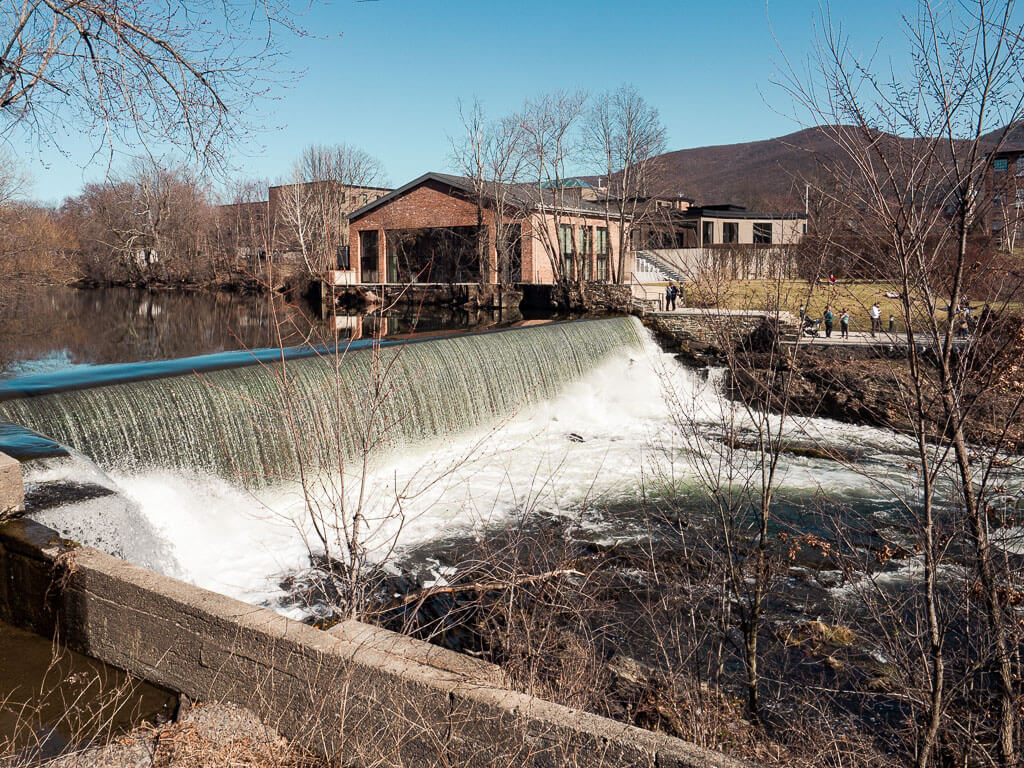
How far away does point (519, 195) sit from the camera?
36.2 m

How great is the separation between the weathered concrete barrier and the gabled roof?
96.7ft

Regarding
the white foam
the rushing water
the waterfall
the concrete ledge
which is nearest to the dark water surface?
the concrete ledge

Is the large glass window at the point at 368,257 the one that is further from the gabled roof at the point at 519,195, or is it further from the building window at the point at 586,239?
the building window at the point at 586,239

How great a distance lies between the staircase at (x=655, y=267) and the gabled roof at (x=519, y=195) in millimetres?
5075

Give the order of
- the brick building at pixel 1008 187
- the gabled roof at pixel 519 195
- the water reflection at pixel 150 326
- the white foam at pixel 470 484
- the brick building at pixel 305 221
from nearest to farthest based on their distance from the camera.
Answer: the brick building at pixel 1008 187
the white foam at pixel 470 484
the water reflection at pixel 150 326
the gabled roof at pixel 519 195
the brick building at pixel 305 221

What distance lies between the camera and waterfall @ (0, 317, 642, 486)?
791cm

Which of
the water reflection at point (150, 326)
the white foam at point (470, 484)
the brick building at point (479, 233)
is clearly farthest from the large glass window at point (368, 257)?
the white foam at point (470, 484)

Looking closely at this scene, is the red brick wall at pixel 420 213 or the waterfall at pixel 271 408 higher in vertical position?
the red brick wall at pixel 420 213

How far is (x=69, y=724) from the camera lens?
4.06 metres

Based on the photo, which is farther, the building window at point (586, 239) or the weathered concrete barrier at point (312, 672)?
the building window at point (586, 239)

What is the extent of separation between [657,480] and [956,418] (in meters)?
7.79

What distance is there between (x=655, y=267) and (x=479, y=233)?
12.5m

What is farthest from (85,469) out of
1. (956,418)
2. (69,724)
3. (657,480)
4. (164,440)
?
(657,480)

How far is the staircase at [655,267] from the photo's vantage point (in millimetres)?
43656
